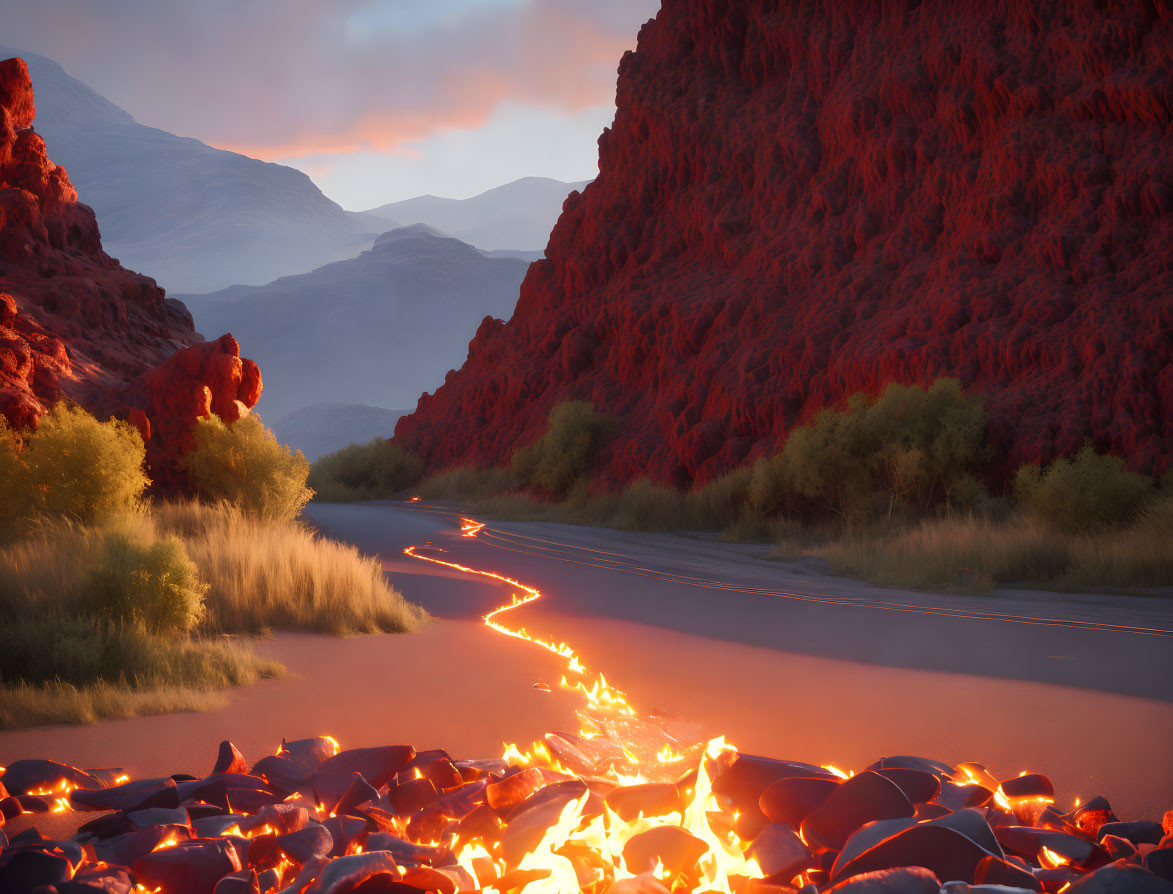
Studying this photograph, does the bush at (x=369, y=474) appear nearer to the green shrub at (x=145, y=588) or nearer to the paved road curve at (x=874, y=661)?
the paved road curve at (x=874, y=661)

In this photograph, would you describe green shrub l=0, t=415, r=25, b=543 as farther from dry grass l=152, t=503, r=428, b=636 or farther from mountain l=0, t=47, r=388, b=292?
mountain l=0, t=47, r=388, b=292

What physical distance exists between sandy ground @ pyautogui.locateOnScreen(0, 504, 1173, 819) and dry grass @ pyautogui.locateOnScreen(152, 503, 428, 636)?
14.1 inches

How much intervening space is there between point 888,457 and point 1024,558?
15.5 feet

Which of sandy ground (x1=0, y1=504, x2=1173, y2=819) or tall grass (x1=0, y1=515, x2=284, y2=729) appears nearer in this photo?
sandy ground (x1=0, y1=504, x2=1173, y2=819)

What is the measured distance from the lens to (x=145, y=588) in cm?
613

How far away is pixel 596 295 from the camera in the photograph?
2838 cm

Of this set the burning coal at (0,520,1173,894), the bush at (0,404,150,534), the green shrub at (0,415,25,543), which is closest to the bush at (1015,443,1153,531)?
the burning coal at (0,520,1173,894)

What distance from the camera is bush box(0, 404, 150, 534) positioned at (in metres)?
10.1

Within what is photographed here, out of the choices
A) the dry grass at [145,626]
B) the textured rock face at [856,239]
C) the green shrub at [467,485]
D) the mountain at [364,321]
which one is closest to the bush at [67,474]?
the dry grass at [145,626]

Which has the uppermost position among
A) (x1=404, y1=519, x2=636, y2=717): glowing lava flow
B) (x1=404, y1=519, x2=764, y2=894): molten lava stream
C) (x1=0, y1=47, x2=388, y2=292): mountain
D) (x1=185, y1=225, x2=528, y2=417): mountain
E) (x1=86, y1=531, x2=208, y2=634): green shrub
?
(x1=0, y1=47, x2=388, y2=292): mountain

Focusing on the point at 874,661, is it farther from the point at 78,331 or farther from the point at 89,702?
the point at 78,331

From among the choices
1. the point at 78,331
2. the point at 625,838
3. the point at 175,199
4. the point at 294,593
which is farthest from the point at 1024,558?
the point at 175,199

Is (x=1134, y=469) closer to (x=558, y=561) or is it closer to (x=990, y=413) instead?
(x=990, y=413)

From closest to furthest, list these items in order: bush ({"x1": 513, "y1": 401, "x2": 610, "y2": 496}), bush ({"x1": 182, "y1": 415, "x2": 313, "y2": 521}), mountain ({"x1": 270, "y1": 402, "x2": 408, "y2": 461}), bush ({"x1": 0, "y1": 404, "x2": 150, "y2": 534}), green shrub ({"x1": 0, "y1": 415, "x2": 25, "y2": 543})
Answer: green shrub ({"x1": 0, "y1": 415, "x2": 25, "y2": 543}) → bush ({"x1": 0, "y1": 404, "x2": 150, "y2": 534}) → bush ({"x1": 182, "y1": 415, "x2": 313, "y2": 521}) → bush ({"x1": 513, "y1": 401, "x2": 610, "y2": 496}) → mountain ({"x1": 270, "y1": 402, "x2": 408, "y2": 461})
